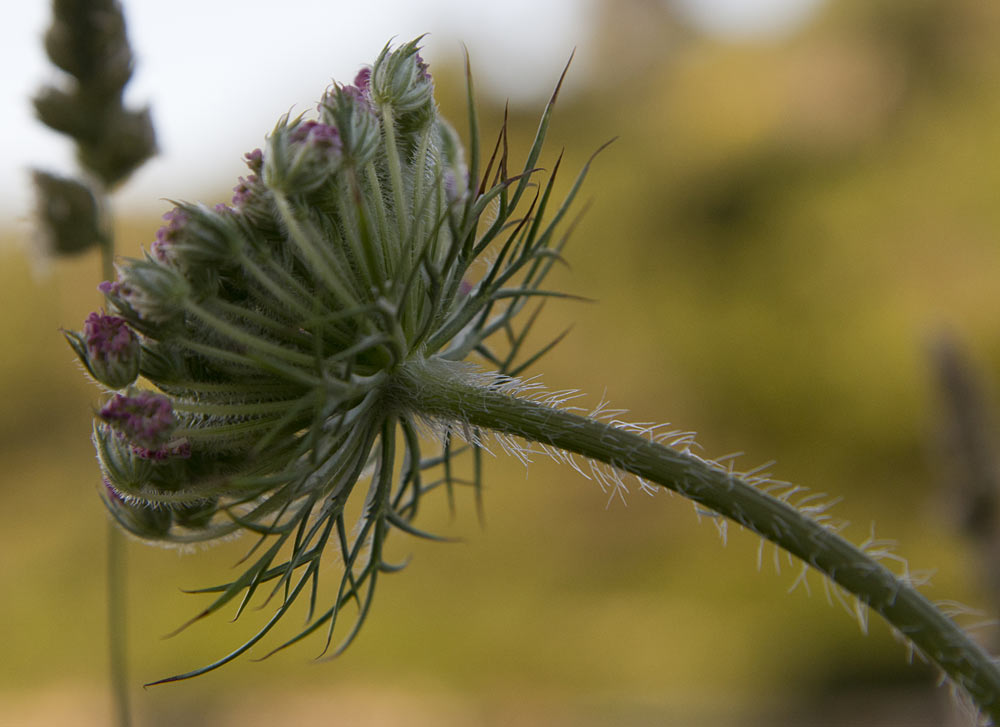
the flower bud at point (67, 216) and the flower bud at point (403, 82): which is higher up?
the flower bud at point (403, 82)

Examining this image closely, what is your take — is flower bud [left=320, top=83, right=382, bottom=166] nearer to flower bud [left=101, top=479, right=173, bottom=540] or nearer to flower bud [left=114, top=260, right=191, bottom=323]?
flower bud [left=114, top=260, right=191, bottom=323]

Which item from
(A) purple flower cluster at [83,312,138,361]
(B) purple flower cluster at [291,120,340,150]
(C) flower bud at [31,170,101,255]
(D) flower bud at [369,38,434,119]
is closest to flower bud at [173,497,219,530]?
(A) purple flower cluster at [83,312,138,361]

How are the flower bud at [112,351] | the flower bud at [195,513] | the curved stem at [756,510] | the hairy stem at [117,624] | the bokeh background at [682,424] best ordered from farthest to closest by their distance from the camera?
the bokeh background at [682,424] < the hairy stem at [117,624] < the flower bud at [195,513] < the flower bud at [112,351] < the curved stem at [756,510]

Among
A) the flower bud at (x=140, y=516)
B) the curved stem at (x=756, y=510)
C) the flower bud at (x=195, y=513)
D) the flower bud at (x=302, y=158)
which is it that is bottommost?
the flower bud at (x=140, y=516)

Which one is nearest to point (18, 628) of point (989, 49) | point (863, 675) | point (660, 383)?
point (660, 383)

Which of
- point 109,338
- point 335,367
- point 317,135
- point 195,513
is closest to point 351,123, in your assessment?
point 317,135

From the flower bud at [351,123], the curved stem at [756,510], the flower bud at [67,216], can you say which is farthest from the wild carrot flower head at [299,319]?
the flower bud at [67,216]

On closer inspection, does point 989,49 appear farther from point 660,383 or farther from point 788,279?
point 660,383

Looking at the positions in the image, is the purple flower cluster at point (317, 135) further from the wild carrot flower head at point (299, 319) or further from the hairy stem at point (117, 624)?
the hairy stem at point (117, 624)
